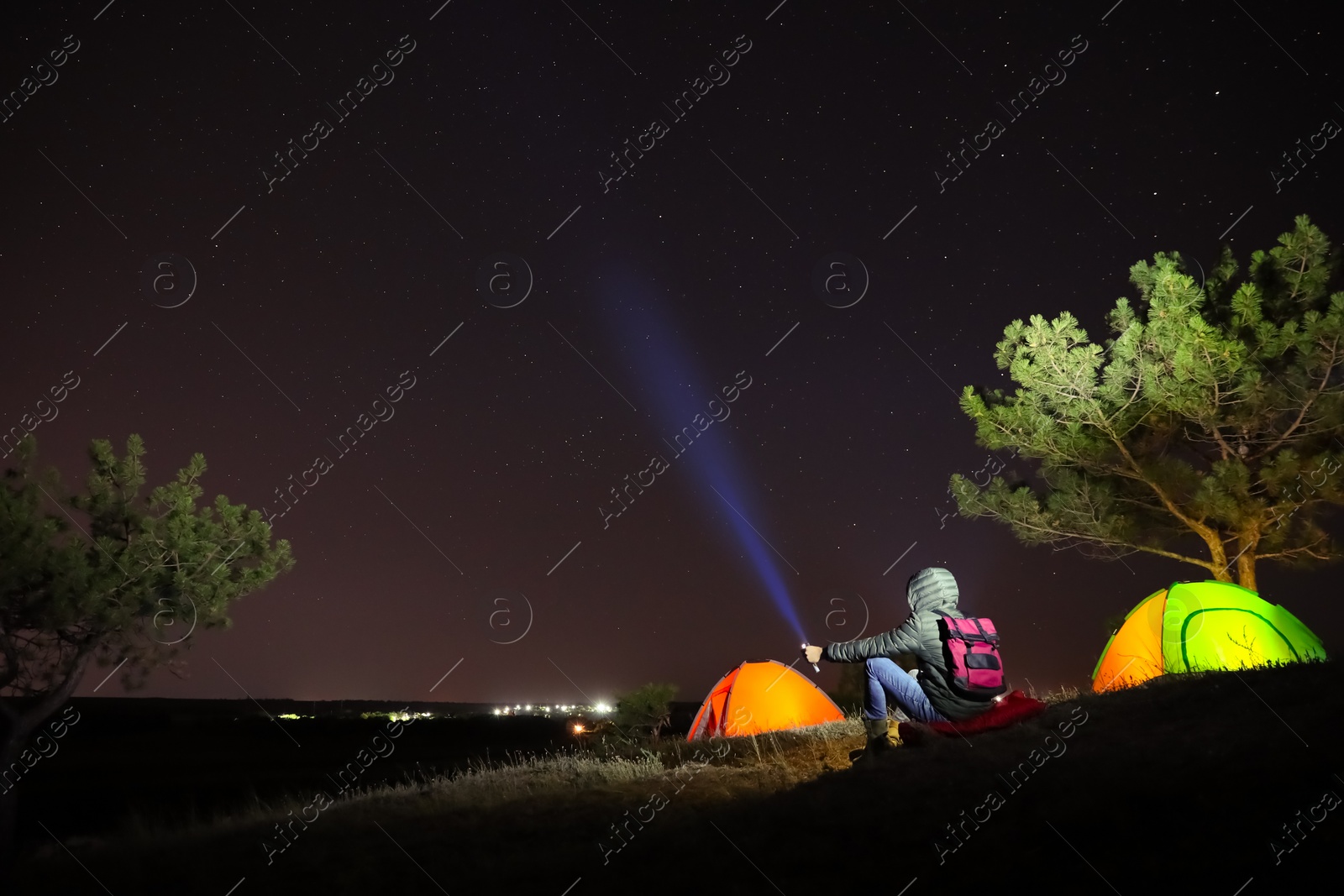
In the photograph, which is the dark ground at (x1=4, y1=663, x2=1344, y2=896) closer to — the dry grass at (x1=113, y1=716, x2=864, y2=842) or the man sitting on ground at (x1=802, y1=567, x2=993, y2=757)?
the dry grass at (x1=113, y1=716, x2=864, y2=842)

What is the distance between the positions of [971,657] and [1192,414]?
32.7 feet

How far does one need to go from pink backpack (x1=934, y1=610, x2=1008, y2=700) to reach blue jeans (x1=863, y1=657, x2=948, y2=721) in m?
0.42

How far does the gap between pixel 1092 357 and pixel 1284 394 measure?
10.1ft

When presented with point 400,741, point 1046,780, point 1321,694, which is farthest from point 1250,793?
point 400,741

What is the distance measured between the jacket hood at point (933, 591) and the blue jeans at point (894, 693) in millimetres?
629

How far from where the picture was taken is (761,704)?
53.9ft

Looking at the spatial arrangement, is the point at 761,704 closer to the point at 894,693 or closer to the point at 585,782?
the point at 585,782

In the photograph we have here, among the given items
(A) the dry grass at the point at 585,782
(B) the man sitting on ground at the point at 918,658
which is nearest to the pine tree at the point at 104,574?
(A) the dry grass at the point at 585,782

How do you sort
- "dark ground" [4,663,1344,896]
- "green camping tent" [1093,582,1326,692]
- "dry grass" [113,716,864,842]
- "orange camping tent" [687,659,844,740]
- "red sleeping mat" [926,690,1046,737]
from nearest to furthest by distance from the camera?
"dark ground" [4,663,1344,896]
"red sleeping mat" [926,690,1046,737]
"dry grass" [113,716,864,842]
"green camping tent" [1093,582,1326,692]
"orange camping tent" [687,659,844,740]

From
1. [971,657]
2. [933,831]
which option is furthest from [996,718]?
[933,831]

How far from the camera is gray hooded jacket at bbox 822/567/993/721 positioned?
275 inches

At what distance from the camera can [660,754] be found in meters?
11.5

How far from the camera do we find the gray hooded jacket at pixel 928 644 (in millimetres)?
6984

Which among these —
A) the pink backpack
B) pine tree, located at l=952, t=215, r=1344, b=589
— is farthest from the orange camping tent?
the pink backpack
